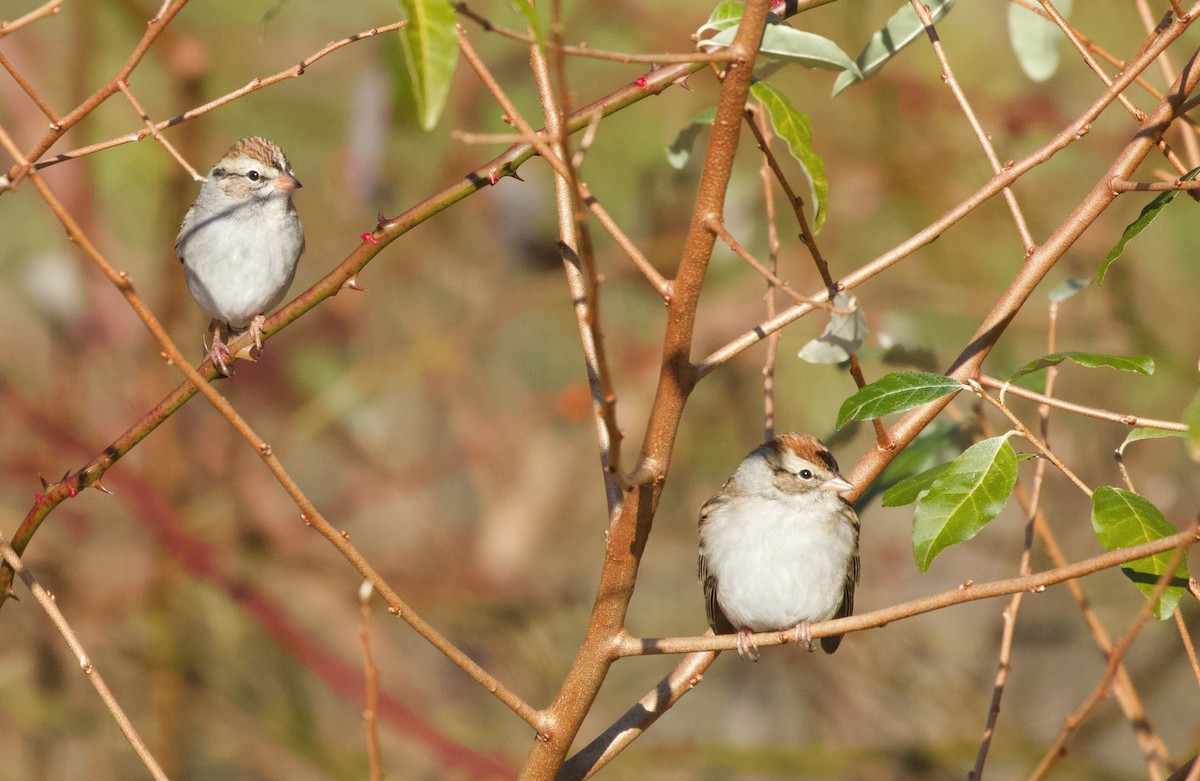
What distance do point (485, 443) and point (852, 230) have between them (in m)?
2.36

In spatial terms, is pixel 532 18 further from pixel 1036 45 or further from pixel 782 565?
pixel 782 565

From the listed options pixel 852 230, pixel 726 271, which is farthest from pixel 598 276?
pixel 852 230

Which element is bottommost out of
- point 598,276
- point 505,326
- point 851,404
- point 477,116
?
point 851,404

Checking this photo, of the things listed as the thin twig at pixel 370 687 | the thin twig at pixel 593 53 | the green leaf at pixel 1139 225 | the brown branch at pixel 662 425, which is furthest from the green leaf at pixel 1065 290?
the thin twig at pixel 370 687

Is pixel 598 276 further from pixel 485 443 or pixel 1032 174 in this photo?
pixel 1032 174

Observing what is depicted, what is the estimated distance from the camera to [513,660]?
660 cm

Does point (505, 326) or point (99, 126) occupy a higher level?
point (99, 126)

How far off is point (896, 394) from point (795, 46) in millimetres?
740

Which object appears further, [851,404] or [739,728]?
[739,728]

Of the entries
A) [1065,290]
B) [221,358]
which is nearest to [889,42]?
[1065,290]

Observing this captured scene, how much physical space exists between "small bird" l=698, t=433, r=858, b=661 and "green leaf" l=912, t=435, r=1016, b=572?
1266 mm

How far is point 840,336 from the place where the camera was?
7.25 ft

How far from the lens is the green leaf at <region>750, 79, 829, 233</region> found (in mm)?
2039

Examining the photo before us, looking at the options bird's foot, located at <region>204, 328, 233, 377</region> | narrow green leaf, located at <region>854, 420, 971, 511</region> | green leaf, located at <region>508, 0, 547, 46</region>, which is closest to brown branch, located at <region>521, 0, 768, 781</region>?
green leaf, located at <region>508, 0, 547, 46</region>
